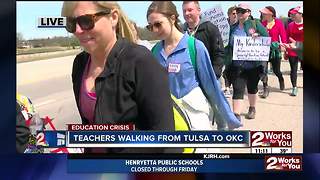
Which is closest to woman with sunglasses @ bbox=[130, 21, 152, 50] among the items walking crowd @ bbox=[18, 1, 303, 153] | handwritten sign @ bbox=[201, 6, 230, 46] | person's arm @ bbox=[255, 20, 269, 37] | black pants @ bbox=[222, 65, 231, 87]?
walking crowd @ bbox=[18, 1, 303, 153]

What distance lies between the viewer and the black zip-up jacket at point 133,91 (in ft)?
10.1

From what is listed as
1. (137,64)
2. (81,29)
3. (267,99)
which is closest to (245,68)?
(267,99)

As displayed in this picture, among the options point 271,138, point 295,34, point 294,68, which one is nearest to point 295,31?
point 295,34

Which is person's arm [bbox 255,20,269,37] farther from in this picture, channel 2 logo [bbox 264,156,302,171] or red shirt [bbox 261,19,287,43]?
channel 2 logo [bbox 264,156,302,171]

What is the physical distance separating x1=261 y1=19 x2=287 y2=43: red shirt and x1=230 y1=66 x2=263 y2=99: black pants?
0.21 m

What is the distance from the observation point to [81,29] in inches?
121

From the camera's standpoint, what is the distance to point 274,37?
314 cm

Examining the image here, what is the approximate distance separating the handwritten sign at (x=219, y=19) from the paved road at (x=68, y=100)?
40 cm

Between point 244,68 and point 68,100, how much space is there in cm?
114

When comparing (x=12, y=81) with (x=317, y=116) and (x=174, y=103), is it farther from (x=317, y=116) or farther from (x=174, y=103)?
(x=317, y=116)

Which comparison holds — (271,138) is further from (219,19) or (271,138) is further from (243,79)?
(219,19)

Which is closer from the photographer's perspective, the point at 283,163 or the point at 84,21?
the point at 84,21

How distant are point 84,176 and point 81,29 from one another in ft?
3.07

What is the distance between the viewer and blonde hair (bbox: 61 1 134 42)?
305cm
